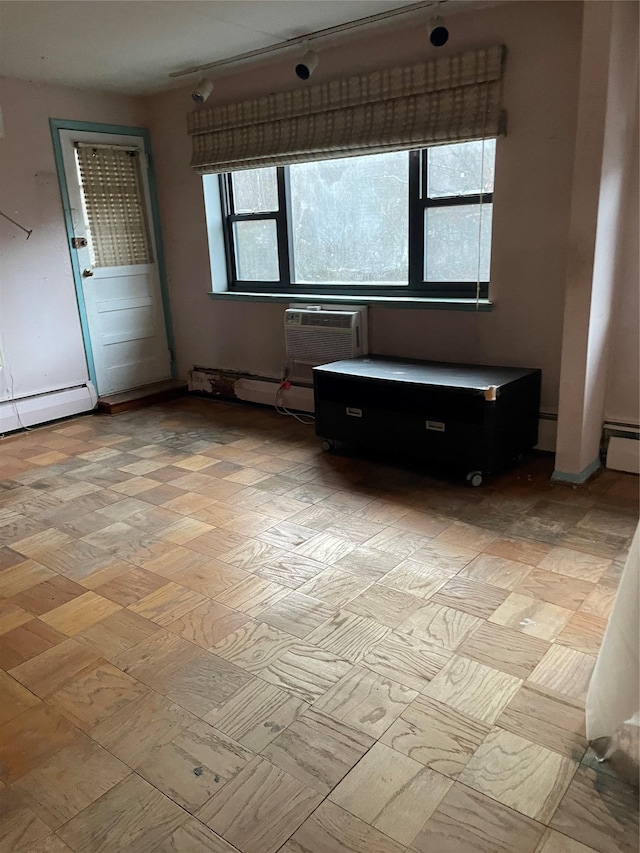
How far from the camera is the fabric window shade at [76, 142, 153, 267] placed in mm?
4797

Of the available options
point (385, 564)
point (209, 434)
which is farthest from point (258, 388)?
point (385, 564)

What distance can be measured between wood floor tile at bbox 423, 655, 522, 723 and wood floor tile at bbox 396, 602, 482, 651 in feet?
0.35

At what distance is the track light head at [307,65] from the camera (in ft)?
12.3

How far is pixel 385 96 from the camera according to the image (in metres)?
3.67

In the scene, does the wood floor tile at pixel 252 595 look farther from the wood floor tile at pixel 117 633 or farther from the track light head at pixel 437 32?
the track light head at pixel 437 32

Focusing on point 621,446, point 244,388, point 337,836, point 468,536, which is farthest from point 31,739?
point 244,388

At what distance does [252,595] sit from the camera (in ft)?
7.77

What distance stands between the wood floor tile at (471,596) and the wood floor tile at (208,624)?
28.5 inches

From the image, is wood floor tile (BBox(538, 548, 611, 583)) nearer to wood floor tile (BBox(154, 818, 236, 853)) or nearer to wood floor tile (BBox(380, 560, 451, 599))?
wood floor tile (BBox(380, 560, 451, 599))

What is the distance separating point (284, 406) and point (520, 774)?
11.5ft

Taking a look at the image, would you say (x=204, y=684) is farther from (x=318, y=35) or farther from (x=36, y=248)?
(x=36, y=248)

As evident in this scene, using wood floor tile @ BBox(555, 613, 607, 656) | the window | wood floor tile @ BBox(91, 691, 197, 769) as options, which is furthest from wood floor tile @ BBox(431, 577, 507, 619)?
the window

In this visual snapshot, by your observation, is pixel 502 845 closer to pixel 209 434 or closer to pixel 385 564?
pixel 385 564

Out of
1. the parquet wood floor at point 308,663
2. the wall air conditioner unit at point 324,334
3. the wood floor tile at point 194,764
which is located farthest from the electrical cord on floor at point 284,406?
the wood floor tile at point 194,764
